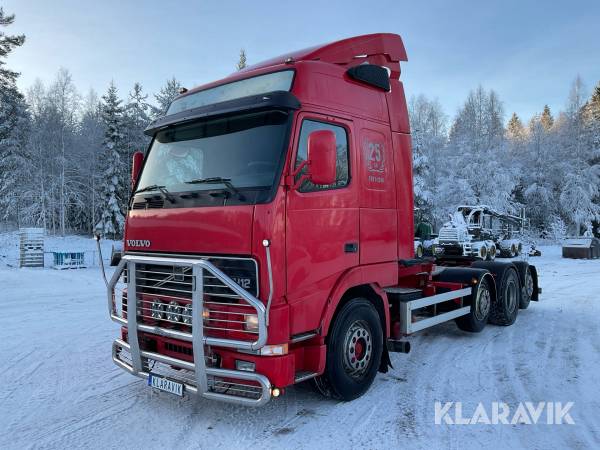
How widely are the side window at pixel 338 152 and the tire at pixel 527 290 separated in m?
6.15

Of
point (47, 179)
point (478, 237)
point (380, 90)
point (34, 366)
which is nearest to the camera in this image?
point (380, 90)

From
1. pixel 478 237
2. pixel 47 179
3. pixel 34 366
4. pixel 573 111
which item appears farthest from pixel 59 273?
pixel 573 111

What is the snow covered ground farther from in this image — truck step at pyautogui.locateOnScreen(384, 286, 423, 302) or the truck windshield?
the truck windshield

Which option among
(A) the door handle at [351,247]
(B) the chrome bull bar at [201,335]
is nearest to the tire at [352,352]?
(A) the door handle at [351,247]

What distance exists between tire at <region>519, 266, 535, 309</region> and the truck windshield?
7085 mm

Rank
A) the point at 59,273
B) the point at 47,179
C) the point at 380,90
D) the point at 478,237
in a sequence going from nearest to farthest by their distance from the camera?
the point at 380,90
the point at 59,273
the point at 478,237
the point at 47,179

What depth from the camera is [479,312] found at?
7.46 m

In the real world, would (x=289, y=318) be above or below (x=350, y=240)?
below

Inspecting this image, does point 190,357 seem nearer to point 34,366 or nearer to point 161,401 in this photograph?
point 161,401

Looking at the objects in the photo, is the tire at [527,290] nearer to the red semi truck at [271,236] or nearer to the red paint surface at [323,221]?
the red paint surface at [323,221]

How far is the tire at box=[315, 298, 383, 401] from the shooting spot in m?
4.41

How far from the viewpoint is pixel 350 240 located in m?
4.65

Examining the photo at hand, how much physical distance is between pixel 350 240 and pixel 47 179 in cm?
3873

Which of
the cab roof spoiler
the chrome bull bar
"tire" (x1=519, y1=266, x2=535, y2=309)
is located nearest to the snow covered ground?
the chrome bull bar
